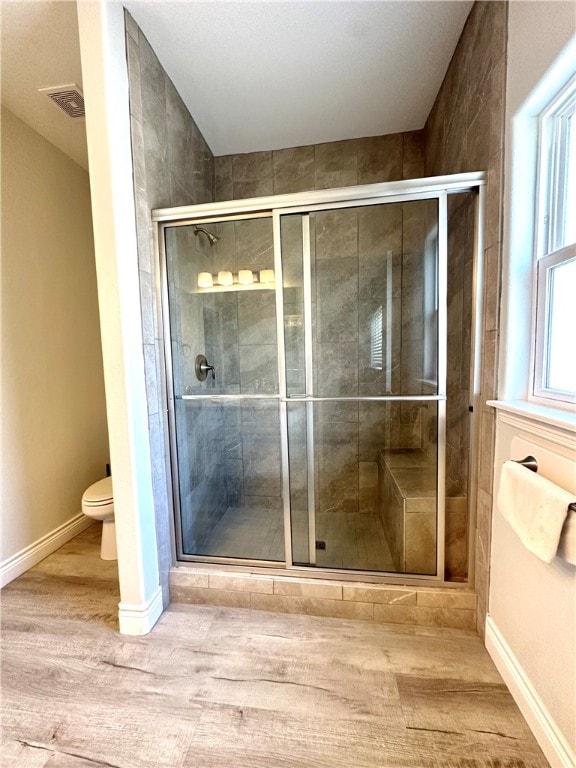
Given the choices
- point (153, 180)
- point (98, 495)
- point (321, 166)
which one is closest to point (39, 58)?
point (153, 180)

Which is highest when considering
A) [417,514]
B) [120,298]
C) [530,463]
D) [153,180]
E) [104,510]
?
[153,180]

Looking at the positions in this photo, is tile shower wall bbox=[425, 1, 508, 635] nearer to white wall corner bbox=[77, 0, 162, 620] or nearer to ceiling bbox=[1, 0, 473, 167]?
→ ceiling bbox=[1, 0, 473, 167]

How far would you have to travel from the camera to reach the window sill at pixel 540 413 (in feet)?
2.83

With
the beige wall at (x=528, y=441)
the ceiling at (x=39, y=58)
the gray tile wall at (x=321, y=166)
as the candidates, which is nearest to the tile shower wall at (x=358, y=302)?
the gray tile wall at (x=321, y=166)

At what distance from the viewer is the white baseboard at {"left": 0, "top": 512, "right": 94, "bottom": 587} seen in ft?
5.94

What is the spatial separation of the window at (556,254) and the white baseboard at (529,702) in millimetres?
977

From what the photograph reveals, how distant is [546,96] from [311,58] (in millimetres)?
1215

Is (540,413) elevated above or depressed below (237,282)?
below

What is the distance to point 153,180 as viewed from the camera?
1577 mm

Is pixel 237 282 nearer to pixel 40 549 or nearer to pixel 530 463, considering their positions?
pixel 530 463

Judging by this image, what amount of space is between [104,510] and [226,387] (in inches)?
43.0

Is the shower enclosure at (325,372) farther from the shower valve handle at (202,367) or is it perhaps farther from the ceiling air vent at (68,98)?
the ceiling air vent at (68,98)

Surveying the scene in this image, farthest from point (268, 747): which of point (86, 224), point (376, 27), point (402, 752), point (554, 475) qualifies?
point (86, 224)

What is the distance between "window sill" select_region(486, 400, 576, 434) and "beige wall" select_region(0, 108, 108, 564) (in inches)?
102
